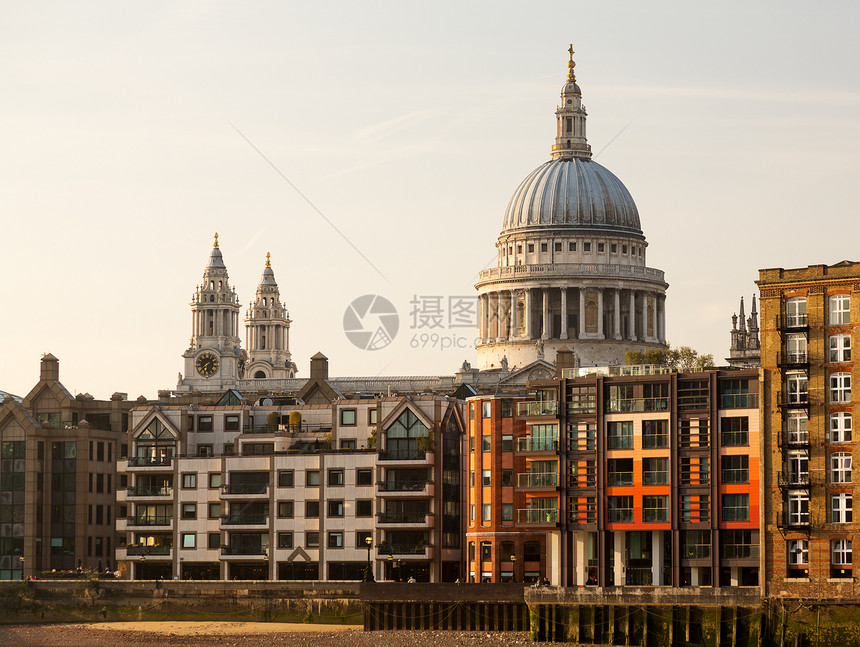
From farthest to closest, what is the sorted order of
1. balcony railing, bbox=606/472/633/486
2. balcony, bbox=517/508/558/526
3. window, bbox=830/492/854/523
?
balcony, bbox=517/508/558/526 → balcony railing, bbox=606/472/633/486 → window, bbox=830/492/854/523

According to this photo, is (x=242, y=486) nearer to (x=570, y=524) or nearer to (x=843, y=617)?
(x=570, y=524)

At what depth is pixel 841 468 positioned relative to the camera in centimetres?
13562

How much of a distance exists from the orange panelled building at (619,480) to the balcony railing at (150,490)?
28.0m

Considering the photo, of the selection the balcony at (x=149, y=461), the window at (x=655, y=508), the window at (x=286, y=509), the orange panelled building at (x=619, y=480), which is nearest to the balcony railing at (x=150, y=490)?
the balcony at (x=149, y=461)

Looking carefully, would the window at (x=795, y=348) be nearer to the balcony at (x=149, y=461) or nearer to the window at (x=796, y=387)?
the window at (x=796, y=387)

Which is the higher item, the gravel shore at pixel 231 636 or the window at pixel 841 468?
the window at pixel 841 468

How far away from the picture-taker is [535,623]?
14100 centimetres

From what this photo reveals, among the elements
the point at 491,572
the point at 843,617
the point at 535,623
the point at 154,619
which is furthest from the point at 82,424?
the point at 843,617

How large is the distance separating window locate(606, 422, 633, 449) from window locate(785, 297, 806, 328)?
17.6m

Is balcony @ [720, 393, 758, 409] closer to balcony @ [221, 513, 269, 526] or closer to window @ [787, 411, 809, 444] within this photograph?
window @ [787, 411, 809, 444]

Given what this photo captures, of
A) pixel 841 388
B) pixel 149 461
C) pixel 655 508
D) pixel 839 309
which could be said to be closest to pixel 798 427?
pixel 841 388

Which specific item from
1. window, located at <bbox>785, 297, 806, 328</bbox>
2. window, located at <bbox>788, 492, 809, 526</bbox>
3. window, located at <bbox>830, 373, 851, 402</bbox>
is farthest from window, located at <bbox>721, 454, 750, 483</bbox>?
window, located at <bbox>785, 297, 806, 328</bbox>

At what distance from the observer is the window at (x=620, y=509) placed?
15200 centimetres

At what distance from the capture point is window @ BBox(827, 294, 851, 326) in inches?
5433
